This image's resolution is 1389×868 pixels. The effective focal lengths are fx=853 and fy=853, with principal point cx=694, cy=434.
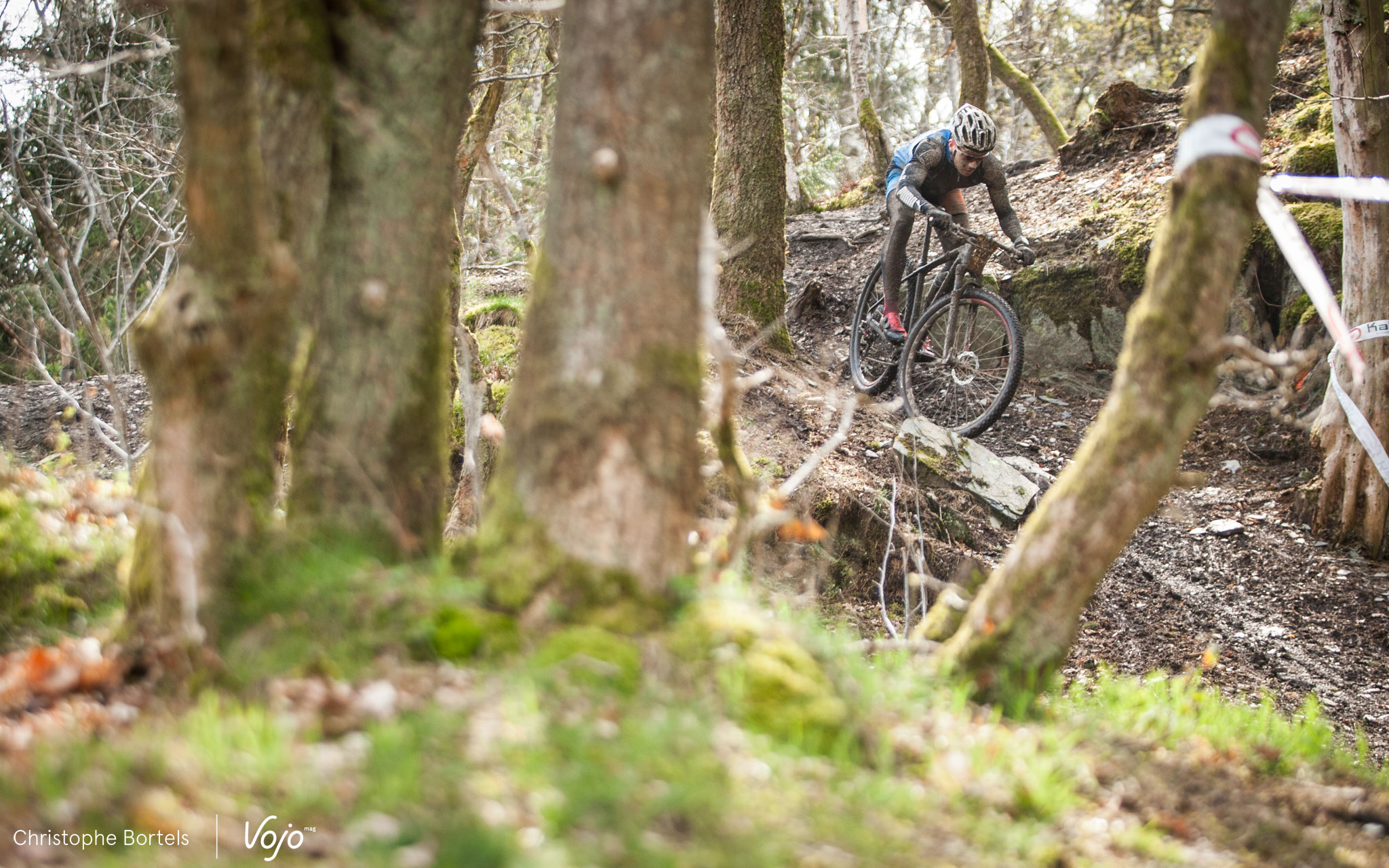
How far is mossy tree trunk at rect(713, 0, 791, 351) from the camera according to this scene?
7.86 m

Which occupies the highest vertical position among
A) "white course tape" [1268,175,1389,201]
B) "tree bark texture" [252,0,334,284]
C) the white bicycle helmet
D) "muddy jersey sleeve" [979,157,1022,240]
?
the white bicycle helmet

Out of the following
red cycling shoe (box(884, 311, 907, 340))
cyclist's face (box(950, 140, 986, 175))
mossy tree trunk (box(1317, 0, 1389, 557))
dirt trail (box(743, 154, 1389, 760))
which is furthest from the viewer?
red cycling shoe (box(884, 311, 907, 340))

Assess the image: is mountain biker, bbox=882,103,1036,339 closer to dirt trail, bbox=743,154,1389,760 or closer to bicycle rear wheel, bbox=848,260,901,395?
bicycle rear wheel, bbox=848,260,901,395

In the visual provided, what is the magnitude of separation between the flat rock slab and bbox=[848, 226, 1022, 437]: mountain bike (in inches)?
8.2

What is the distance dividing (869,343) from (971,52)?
6075mm

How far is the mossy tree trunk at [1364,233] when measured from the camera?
657 cm

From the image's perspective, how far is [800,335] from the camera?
31.7ft

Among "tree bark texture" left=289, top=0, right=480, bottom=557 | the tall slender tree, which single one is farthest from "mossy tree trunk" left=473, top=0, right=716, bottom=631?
the tall slender tree

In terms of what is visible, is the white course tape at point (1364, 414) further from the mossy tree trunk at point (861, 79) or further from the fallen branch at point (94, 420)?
the mossy tree trunk at point (861, 79)

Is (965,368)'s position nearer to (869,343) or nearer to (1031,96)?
(869,343)

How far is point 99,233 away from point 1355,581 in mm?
15720

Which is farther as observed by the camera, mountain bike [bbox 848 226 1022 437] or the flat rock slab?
mountain bike [bbox 848 226 1022 437]

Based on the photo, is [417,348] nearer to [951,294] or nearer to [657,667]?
[657,667]

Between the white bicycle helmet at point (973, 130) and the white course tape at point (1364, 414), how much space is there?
2.85 meters
